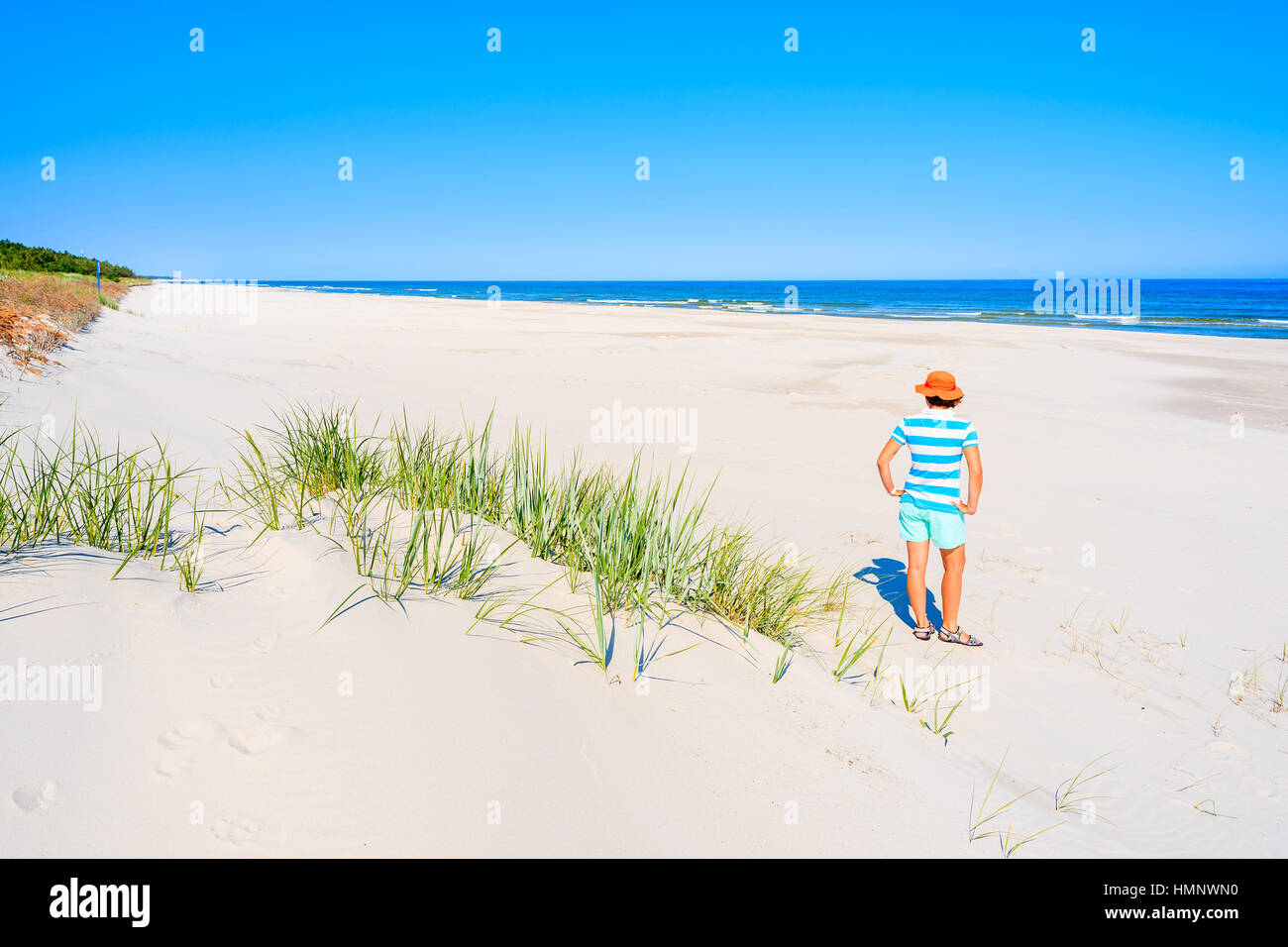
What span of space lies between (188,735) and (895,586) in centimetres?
447

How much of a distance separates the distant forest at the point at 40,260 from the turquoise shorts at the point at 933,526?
1486 inches

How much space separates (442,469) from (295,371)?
32.2ft

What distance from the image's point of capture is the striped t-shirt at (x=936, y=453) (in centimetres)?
407

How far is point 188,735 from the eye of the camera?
84.3 inches

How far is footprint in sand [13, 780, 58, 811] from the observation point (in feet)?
6.00

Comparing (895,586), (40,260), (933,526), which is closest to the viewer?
(933,526)

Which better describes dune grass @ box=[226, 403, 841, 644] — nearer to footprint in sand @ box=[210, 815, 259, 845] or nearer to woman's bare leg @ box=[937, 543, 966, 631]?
woman's bare leg @ box=[937, 543, 966, 631]

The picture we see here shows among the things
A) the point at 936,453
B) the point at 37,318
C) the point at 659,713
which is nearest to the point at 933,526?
the point at 936,453

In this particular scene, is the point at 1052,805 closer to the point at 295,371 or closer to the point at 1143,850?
the point at 1143,850

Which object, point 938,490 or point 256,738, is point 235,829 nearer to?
point 256,738
